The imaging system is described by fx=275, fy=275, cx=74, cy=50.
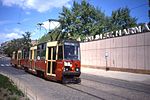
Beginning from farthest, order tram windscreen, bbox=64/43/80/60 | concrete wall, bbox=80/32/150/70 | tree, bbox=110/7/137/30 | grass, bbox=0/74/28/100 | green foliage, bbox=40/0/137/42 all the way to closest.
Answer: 1. tree, bbox=110/7/137/30
2. green foliage, bbox=40/0/137/42
3. concrete wall, bbox=80/32/150/70
4. tram windscreen, bbox=64/43/80/60
5. grass, bbox=0/74/28/100

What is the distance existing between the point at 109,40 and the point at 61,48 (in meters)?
20.2

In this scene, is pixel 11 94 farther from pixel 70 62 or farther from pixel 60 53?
pixel 60 53

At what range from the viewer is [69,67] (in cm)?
1909

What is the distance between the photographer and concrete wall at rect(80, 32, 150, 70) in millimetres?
31062

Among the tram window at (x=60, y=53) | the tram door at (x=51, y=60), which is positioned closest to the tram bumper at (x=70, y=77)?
the tram window at (x=60, y=53)

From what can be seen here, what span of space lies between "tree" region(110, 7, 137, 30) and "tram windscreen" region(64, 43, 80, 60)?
54.3m

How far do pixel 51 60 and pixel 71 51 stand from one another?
2041 millimetres

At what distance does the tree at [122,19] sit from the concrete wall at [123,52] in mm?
29863

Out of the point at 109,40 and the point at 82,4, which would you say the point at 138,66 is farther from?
the point at 82,4

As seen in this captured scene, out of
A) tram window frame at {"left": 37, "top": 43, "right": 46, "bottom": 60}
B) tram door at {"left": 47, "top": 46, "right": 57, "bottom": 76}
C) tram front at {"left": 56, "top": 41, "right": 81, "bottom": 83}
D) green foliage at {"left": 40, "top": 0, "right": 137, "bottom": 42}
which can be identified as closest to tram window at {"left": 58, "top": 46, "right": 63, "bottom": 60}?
tram front at {"left": 56, "top": 41, "right": 81, "bottom": 83}

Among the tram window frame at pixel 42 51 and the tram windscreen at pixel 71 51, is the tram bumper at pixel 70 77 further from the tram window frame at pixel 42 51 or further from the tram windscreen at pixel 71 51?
the tram window frame at pixel 42 51

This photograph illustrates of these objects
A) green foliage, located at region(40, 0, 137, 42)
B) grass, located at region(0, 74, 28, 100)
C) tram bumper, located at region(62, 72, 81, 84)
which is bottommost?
grass, located at region(0, 74, 28, 100)

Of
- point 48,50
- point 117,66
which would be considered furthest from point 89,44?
point 48,50

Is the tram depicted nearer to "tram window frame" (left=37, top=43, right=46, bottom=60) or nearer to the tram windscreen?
the tram windscreen
